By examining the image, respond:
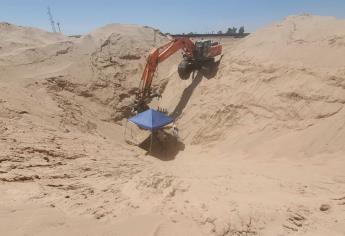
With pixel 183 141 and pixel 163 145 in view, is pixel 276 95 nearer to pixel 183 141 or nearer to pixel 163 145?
pixel 183 141

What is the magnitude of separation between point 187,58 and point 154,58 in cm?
205

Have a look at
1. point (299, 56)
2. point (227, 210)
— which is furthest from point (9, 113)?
point (299, 56)

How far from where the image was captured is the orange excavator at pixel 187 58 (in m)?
12.0

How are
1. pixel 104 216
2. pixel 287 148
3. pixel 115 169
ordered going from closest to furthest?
pixel 104 216 < pixel 115 169 < pixel 287 148

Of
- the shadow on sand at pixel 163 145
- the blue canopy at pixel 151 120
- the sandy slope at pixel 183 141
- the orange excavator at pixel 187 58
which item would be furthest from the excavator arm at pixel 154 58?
the blue canopy at pixel 151 120

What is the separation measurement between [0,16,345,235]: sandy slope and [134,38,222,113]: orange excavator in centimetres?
46

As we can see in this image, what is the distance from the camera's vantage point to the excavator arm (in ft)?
37.8

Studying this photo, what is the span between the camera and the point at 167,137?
422 inches

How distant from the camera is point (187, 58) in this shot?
13.2 metres

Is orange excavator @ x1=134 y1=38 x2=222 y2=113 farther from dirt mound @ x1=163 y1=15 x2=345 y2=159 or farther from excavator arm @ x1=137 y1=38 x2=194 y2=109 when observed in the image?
dirt mound @ x1=163 y1=15 x2=345 y2=159

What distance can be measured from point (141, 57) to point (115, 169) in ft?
36.6

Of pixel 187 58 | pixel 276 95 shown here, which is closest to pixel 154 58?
pixel 187 58

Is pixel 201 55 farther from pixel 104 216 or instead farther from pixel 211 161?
pixel 104 216

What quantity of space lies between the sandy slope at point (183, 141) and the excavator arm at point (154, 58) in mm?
1135
